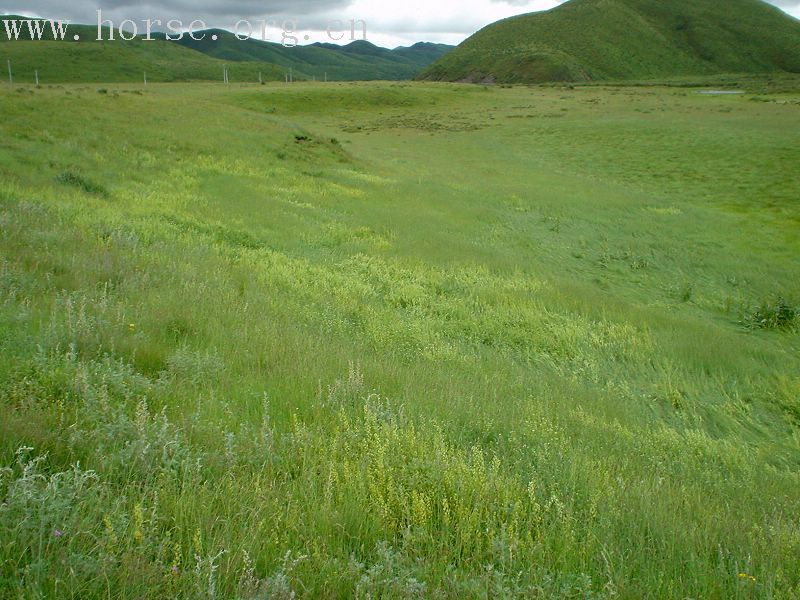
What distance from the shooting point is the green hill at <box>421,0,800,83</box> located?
150m

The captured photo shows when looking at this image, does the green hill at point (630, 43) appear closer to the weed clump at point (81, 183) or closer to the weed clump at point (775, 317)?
the weed clump at point (775, 317)

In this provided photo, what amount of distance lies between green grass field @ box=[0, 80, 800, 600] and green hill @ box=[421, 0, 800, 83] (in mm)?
134725

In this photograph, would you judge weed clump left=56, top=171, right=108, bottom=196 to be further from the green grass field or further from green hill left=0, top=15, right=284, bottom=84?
green hill left=0, top=15, right=284, bottom=84

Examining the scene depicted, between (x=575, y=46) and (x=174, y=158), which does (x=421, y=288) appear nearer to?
(x=174, y=158)

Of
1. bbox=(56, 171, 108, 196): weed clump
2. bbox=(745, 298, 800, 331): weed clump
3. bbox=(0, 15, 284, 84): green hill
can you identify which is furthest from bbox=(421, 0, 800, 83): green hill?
bbox=(56, 171, 108, 196): weed clump

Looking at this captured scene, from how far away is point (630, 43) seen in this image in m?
165

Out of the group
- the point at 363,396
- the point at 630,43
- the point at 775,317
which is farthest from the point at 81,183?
the point at 630,43

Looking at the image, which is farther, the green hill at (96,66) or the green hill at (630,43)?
the green hill at (630,43)

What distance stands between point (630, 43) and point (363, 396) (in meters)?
189

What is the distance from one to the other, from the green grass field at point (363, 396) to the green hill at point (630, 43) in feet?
442

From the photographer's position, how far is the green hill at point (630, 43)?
150m

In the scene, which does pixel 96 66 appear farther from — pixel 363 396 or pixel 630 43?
pixel 363 396

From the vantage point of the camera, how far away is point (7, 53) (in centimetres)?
12812

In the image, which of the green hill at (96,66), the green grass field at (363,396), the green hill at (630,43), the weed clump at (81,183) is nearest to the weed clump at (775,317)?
the green grass field at (363,396)
